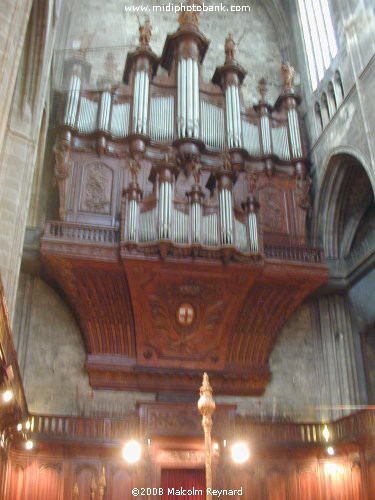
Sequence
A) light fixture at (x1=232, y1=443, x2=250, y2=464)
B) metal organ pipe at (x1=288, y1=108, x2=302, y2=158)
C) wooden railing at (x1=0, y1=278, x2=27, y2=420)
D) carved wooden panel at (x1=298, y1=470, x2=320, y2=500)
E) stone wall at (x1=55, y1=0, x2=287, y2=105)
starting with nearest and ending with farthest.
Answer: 1. wooden railing at (x1=0, y1=278, x2=27, y2=420)
2. light fixture at (x1=232, y1=443, x2=250, y2=464)
3. carved wooden panel at (x1=298, y1=470, x2=320, y2=500)
4. metal organ pipe at (x1=288, y1=108, x2=302, y2=158)
5. stone wall at (x1=55, y1=0, x2=287, y2=105)

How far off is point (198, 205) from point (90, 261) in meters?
2.83

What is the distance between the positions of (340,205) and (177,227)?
5050 mm

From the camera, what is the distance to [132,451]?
1268 centimetres

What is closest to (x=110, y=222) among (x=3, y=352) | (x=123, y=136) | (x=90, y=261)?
(x=90, y=261)

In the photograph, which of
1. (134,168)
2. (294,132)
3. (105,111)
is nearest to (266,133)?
(294,132)

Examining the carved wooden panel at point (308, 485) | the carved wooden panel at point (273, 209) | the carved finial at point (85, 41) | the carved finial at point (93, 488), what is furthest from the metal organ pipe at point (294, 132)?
the carved finial at point (93, 488)

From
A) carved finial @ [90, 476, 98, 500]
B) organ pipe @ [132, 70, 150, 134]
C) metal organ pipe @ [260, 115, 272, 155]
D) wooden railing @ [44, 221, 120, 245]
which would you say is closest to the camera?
carved finial @ [90, 476, 98, 500]

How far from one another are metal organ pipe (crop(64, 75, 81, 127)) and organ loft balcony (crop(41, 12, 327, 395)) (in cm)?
3

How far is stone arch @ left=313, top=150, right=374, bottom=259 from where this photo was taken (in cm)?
1554

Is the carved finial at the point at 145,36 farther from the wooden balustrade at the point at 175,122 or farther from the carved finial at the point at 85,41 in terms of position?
the carved finial at the point at 85,41

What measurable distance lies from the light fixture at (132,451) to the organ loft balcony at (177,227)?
1.83m

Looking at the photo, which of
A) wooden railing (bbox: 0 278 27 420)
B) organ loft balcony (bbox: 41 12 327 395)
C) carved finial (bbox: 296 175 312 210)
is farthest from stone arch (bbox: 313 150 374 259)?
wooden railing (bbox: 0 278 27 420)

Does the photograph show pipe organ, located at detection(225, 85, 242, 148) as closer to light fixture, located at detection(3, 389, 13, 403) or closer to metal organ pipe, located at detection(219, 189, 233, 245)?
metal organ pipe, located at detection(219, 189, 233, 245)

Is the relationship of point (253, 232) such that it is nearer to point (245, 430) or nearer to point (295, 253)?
point (295, 253)
